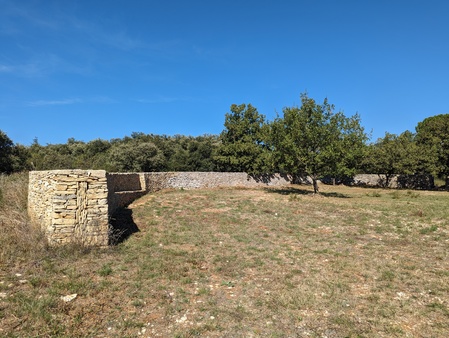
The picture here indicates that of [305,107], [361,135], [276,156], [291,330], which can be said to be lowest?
[291,330]

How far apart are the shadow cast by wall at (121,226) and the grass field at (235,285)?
0.62 meters

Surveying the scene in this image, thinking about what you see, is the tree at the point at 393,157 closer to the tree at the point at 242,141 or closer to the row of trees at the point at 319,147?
the row of trees at the point at 319,147

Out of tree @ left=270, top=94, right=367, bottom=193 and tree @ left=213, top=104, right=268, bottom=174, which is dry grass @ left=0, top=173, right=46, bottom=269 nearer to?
tree @ left=270, top=94, right=367, bottom=193

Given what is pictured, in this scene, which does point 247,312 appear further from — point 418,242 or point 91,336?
point 418,242

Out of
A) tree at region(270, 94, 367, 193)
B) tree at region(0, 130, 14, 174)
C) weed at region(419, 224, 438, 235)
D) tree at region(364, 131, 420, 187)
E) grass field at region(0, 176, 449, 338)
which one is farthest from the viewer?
tree at region(364, 131, 420, 187)

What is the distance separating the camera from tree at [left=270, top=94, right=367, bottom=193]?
23.7 m

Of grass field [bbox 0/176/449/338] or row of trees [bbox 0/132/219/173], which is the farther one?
row of trees [bbox 0/132/219/173]

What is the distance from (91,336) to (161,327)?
1.24 meters

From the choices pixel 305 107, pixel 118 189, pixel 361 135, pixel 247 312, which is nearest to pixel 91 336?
pixel 247 312

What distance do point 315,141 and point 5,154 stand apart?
36108mm

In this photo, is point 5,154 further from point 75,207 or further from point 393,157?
point 393,157

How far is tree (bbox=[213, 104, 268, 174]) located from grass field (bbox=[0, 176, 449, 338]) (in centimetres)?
2747

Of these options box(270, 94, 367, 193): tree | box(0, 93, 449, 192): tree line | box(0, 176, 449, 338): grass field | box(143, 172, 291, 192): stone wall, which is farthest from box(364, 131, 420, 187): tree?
box(0, 176, 449, 338): grass field

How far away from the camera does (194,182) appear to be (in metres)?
31.7
